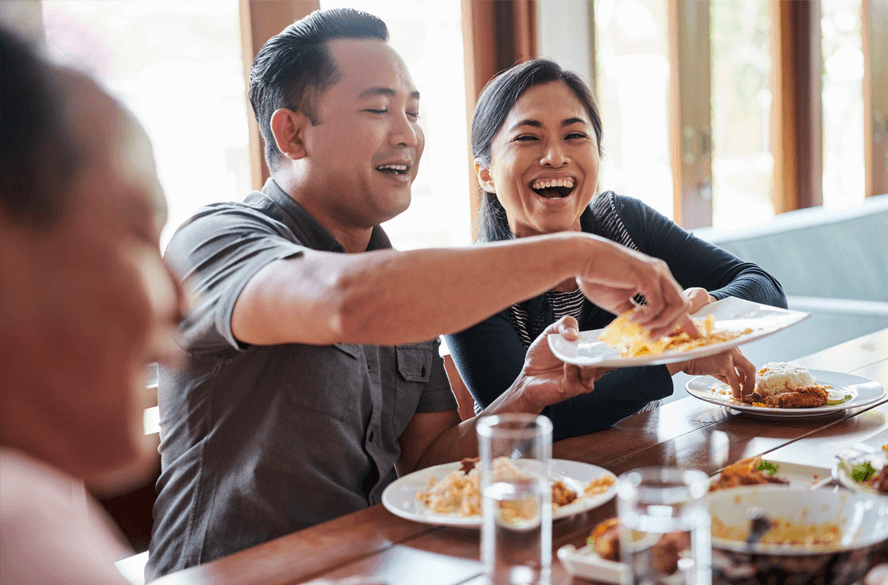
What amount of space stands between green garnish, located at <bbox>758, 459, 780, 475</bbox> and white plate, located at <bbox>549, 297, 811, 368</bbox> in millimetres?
189

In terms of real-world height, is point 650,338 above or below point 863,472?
above

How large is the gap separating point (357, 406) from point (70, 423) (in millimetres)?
1080

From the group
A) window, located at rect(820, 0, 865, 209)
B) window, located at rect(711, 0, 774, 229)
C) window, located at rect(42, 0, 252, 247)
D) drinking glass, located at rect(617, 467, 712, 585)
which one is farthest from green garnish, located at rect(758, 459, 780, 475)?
window, located at rect(820, 0, 865, 209)

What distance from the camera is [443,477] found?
4.37 ft

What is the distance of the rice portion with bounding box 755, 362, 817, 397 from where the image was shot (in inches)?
67.2

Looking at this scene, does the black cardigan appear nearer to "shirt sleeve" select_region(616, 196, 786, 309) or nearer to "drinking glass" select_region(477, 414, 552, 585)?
"shirt sleeve" select_region(616, 196, 786, 309)

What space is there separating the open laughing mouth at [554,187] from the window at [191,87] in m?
1.23

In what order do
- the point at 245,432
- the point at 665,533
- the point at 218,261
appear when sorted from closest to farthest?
the point at 665,533, the point at 218,261, the point at 245,432

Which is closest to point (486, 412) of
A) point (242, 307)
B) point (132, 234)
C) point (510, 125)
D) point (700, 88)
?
point (242, 307)

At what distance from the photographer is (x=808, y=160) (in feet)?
20.2

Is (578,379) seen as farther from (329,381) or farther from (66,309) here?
(66,309)

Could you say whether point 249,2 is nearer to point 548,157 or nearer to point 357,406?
point 548,157

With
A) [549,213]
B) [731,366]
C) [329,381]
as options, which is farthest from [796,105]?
[329,381]

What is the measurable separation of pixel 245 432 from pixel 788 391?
1080 mm
